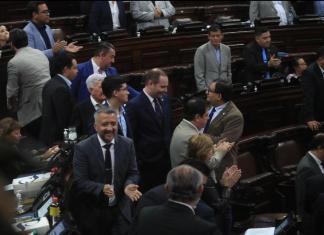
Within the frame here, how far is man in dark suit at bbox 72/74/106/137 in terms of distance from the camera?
4.17 meters

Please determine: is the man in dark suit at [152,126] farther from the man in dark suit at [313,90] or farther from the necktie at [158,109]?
the man in dark suit at [313,90]

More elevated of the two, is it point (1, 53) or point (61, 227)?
point (1, 53)

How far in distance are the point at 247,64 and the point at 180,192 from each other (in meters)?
4.21

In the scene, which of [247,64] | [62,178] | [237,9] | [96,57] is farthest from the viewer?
[237,9]

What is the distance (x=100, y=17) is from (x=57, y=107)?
2.82 m

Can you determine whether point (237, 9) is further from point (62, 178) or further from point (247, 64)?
point (62, 178)

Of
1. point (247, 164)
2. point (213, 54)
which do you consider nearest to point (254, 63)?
point (213, 54)

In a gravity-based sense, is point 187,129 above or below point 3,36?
below

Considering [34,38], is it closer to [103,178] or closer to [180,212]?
[103,178]

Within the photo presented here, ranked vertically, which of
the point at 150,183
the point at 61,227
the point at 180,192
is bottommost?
the point at 150,183

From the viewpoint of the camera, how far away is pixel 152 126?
177 inches

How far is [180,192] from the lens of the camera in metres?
2.61

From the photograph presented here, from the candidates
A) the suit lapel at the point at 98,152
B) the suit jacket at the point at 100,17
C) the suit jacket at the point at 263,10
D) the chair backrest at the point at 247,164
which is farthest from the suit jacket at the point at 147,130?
the suit jacket at the point at 263,10

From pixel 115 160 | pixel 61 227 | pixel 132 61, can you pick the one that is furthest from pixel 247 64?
pixel 61 227
